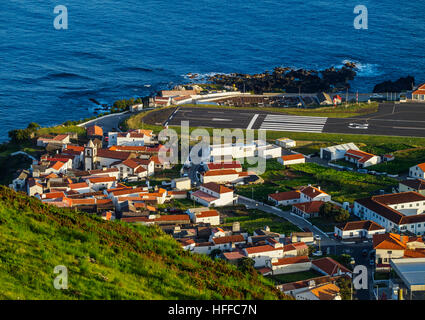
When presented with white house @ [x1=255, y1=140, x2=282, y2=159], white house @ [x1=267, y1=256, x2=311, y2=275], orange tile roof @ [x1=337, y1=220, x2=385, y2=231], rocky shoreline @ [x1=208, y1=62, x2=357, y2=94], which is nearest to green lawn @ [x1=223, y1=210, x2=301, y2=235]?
orange tile roof @ [x1=337, y1=220, x2=385, y2=231]

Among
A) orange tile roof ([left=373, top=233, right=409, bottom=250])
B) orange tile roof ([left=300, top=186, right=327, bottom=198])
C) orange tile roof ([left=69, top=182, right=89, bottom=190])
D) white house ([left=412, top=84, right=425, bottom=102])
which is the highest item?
white house ([left=412, top=84, right=425, bottom=102])

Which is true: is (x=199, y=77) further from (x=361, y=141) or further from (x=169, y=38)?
(x=361, y=141)

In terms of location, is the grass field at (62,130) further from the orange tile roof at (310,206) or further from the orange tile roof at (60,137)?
the orange tile roof at (310,206)

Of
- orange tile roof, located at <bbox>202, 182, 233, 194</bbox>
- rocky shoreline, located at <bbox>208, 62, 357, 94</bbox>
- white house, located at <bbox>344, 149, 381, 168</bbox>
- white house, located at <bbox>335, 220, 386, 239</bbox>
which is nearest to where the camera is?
white house, located at <bbox>335, 220, 386, 239</bbox>

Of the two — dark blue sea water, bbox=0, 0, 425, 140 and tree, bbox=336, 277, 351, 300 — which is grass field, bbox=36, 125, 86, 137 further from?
tree, bbox=336, 277, 351, 300

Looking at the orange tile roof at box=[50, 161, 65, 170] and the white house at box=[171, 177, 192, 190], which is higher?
the orange tile roof at box=[50, 161, 65, 170]

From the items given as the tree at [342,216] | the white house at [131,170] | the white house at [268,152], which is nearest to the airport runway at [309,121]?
the white house at [268,152]

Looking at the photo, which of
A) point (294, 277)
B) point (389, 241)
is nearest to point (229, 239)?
point (294, 277)
